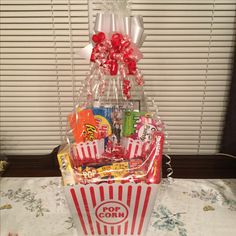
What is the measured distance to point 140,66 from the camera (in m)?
1.13

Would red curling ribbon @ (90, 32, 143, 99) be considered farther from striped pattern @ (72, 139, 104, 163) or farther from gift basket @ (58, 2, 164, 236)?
striped pattern @ (72, 139, 104, 163)

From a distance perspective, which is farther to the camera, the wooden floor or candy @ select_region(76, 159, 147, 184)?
the wooden floor

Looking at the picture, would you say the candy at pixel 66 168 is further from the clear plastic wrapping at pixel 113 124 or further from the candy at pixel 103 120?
the candy at pixel 103 120

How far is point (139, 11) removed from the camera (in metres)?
1.07

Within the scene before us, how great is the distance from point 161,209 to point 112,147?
0.28m

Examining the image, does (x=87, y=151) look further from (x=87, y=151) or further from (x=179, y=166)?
(x=179, y=166)

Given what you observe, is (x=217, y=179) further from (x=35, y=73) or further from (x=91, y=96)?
(x=35, y=73)

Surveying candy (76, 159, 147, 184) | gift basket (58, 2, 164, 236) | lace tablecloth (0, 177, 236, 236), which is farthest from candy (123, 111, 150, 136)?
lace tablecloth (0, 177, 236, 236)

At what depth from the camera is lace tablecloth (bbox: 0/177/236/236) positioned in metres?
0.80

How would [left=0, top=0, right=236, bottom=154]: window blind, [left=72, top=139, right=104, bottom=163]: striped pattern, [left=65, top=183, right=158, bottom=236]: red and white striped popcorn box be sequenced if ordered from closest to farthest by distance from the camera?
[left=65, top=183, right=158, bottom=236]: red and white striped popcorn box, [left=72, top=139, right=104, bottom=163]: striped pattern, [left=0, top=0, right=236, bottom=154]: window blind

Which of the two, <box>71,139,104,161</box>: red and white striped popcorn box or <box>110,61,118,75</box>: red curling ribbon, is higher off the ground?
<box>110,61,118,75</box>: red curling ribbon

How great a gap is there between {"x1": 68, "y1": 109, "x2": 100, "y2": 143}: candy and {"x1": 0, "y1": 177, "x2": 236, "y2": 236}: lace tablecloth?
0.27 m

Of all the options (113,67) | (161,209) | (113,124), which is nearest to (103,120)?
(113,124)

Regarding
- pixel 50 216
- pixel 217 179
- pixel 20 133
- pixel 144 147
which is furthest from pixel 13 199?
pixel 217 179
